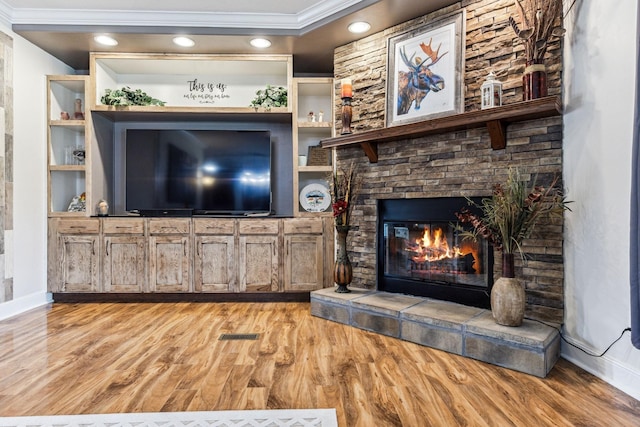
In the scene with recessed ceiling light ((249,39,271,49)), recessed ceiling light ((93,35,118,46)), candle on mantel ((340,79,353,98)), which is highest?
recessed ceiling light ((249,39,271,49))

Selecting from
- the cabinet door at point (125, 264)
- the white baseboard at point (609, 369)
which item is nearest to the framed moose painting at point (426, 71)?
the white baseboard at point (609, 369)

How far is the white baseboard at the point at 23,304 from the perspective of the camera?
3.26 metres

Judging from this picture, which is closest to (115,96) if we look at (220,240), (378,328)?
(220,240)

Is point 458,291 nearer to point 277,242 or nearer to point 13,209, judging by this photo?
point 277,242

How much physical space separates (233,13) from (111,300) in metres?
3.10

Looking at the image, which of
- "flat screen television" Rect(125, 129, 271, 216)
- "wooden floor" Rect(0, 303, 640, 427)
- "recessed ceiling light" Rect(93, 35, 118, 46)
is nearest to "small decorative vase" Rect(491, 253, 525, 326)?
"wooden floor" Rect(0, 303, 640, 427)

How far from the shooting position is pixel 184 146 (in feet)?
13.0

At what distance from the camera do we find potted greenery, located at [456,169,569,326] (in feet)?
7.29

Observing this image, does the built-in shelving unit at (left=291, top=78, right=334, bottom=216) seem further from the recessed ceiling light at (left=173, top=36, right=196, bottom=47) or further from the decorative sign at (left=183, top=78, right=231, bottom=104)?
the recessed ceiling light at (left=173, top=36, right=196, bottom=47)

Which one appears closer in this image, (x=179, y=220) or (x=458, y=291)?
(x=458, y=291)

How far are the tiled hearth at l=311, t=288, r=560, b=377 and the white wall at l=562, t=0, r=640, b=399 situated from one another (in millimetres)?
263

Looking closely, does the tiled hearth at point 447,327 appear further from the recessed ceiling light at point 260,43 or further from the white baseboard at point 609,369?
the recessed ceiling light at point 260,43

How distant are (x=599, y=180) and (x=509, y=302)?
0.86 meters

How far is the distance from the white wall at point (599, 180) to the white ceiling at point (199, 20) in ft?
4.19
